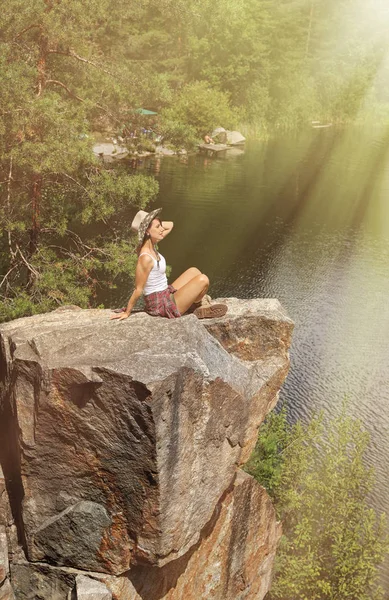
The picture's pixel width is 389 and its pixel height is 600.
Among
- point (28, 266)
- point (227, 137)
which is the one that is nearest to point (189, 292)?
point (28, 266)

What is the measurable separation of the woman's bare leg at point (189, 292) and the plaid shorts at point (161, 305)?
51 cm

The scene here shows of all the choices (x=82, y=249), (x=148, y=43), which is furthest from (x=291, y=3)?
(x=82, y=249)

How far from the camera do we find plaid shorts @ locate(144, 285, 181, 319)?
10344 mm

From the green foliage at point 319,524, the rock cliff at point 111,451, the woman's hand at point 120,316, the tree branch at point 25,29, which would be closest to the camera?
the rock cliff at point 111,451

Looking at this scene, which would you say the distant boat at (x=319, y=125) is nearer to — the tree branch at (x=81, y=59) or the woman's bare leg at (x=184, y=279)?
the tree branch at (x=81, y=59)

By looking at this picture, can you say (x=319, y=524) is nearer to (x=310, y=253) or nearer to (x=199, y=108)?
(x=310, y=253)

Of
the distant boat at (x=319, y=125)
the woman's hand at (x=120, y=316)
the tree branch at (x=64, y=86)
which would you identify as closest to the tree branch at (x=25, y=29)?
the tree branch at (x=64, y=86)

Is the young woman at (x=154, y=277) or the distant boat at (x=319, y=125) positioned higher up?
the young woman at (x=154, y=277)

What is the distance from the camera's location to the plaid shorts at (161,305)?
33.9ft

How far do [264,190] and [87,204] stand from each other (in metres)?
28.9

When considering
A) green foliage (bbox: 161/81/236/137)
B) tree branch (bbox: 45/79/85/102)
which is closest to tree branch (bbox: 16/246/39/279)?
tree branch (bbox: 45/79/85/102)

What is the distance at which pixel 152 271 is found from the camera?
1061cm

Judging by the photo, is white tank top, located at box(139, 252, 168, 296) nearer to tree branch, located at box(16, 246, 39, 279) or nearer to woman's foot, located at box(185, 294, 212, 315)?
woman's foot, located at box(185, 294, 212, 315)

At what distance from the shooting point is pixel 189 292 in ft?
36.5
